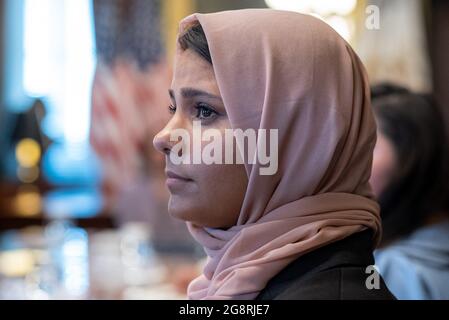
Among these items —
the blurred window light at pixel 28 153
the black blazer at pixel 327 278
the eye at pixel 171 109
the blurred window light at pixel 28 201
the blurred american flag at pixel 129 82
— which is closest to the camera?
the black blazer at pixel 327 278

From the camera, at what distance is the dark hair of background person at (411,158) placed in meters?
1.68

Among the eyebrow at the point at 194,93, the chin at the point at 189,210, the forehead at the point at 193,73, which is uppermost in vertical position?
the forehead at the point at 193,73

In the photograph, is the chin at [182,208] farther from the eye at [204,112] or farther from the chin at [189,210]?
the eye at [204,112]

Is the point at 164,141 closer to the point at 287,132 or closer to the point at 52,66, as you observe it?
the point at 287,132

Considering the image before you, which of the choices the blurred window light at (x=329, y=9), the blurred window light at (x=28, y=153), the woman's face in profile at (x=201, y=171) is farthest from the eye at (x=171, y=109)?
the blurred window light at (x=28, y=153)

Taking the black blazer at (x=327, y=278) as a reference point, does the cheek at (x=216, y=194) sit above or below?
above

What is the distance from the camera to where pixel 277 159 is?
86 cm

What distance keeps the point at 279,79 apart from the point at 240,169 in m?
0.13

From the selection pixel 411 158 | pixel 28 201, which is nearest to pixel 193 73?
pixel 411 158

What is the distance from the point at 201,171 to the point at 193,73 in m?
0.13

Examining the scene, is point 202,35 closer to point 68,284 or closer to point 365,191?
point 365,191

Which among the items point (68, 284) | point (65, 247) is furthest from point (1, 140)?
point (68, 284)

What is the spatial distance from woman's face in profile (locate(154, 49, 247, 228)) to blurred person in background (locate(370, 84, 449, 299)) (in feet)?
2.46
